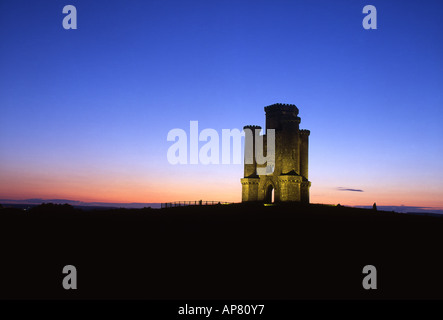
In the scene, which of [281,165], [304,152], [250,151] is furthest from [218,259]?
[304,152]

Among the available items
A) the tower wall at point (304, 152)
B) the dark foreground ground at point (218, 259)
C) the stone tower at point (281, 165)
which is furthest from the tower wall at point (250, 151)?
the dark foreground ground at point (218, 259)

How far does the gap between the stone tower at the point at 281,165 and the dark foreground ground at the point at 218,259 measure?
47.1 feet

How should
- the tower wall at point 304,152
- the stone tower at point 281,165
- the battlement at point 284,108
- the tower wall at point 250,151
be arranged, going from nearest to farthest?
the stone tower at point 281,165
the battlement at point 284,108
the tower wall at point 250,151
the tower wall at point 304,152

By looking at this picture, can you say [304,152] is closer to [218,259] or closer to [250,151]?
[250,151]

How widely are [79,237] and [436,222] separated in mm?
27855

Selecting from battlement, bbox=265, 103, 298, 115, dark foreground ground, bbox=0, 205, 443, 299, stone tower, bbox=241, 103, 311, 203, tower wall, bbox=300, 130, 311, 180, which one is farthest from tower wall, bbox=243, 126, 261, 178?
dark foreground ground, bbox=0, 205, 443, 299

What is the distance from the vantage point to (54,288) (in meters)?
13.5

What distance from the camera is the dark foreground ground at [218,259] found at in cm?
1348

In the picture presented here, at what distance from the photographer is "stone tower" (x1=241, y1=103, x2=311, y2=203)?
1561 inches

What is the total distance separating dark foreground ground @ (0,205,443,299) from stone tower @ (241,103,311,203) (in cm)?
1436

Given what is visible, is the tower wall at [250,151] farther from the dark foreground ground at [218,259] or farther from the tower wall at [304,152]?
the dark foreground ground at [218,259]

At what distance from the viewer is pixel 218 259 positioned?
53.4 ft

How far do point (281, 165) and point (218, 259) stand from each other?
25.3 metres
